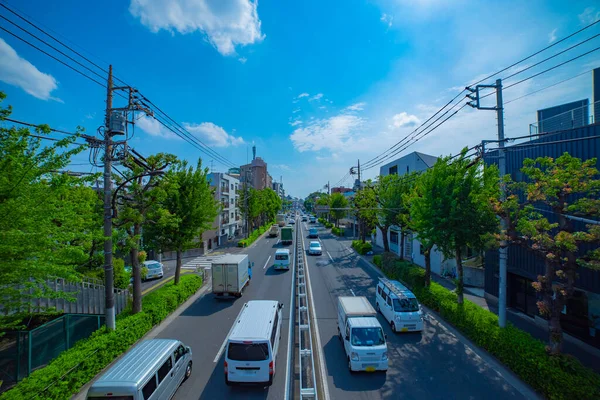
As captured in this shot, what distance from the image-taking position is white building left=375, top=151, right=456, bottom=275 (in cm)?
2528

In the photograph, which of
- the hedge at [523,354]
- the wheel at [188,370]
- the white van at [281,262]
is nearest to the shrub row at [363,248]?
the white van at [281,262]

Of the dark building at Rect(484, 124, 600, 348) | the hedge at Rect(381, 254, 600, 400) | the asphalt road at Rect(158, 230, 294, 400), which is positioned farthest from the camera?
the dark building at Rect(484, 124, 600, 348)

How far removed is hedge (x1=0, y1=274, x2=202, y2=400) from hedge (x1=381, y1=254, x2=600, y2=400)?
49.6ft

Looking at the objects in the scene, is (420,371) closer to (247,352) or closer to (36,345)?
(247,352)

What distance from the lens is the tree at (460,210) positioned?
44.8 feet

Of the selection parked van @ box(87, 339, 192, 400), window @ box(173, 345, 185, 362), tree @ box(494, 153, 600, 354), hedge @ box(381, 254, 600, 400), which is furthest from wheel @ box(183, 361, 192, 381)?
tree @ box(494, 153, 600, 354)

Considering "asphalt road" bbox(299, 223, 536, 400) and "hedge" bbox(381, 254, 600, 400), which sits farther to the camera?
"asphalt road" bbox(299, 223, 536, 400)

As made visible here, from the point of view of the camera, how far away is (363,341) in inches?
410

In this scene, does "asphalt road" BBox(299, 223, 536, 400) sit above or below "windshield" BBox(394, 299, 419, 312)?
below

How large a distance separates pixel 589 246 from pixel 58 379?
20.8 meters

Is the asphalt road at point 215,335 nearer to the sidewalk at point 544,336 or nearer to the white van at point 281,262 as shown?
the white van at point 281,262

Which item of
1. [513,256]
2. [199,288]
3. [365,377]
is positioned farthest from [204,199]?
[513,256]

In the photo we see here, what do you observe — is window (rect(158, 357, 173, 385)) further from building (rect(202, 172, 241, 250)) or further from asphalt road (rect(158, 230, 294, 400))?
building (rect(202, 172, 241, 250))

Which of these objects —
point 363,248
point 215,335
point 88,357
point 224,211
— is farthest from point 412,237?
point 224,211
